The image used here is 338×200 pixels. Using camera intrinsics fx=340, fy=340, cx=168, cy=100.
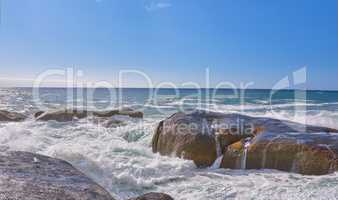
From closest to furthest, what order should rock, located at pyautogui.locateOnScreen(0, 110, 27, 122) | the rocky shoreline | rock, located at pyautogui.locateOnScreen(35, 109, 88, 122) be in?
the rocky shoreline
rock, located at pyautogui.locateOnScreen(35, 109, 88, 122)
rock, located at pyautogui.locateOnScreen(0, 110, 27, 122)

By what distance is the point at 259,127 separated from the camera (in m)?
7.91

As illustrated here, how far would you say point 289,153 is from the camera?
6102 millimetres

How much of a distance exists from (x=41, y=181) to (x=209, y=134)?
503cm

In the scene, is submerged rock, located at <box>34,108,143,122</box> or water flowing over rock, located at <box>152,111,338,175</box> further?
submerged rock, located at <box>34,108,143,122</box>

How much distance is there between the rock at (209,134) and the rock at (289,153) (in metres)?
0.11

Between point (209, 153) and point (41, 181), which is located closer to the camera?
point (41, 181)

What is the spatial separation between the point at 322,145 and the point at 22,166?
491 cm

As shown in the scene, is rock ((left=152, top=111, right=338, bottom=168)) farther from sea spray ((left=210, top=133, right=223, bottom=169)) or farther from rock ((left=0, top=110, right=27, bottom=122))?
rock ((left=0, top=110, right=27, bottom=122))

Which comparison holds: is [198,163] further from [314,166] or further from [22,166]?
[22,166]

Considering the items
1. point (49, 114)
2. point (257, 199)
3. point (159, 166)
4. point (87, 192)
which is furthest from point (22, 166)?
point (49, 114)

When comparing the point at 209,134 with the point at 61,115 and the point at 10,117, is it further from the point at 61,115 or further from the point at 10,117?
the point at 10,117

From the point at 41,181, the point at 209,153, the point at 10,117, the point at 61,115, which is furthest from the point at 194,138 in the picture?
the point at 10,117

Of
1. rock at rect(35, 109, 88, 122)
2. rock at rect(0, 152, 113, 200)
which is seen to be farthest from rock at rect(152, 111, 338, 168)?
rock at rect(35, 109, 88, 122)

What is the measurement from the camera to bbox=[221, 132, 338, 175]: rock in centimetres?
571
